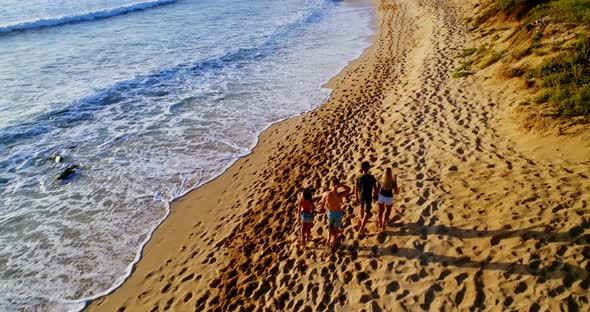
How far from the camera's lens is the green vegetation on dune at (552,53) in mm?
10148

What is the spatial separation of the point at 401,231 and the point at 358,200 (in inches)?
41.1

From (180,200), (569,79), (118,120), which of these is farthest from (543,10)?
(118,120)

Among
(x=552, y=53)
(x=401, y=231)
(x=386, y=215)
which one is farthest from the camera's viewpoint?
(x=552, y=53)

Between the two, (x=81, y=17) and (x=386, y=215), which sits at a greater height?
(x=81, y=17)

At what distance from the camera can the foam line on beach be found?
1280 inches

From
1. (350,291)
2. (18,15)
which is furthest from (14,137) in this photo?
(18,15)

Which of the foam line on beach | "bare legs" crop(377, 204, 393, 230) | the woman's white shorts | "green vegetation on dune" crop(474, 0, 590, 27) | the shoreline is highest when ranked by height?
"green vegetation on dune" crop(474, 0, 590, 27)

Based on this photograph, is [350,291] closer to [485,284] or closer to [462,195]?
[485,284]

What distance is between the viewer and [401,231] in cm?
765

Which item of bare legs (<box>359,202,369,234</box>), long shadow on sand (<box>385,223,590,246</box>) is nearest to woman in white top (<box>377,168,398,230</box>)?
bare legs (<box>359,202,369,234</box>)

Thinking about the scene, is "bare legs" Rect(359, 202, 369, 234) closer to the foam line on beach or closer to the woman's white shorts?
the woman's white shorts

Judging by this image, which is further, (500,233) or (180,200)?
(180,200)

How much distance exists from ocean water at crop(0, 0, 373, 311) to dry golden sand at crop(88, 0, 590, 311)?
3.67 ft

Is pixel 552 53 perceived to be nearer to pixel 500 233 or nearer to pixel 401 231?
pixel 500 233
